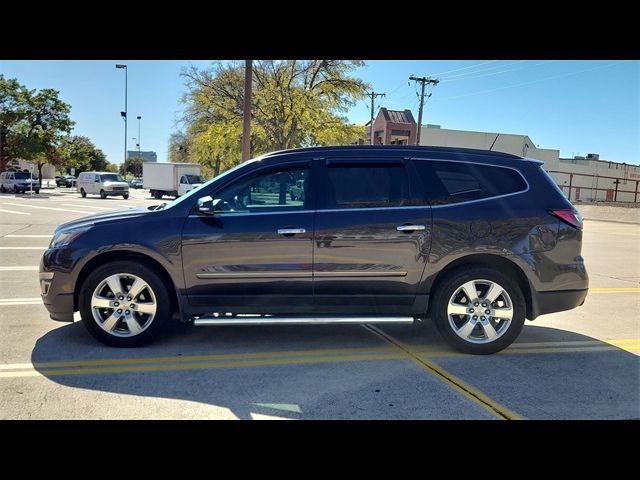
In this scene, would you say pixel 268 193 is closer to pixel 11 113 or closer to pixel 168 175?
pixel 168 175

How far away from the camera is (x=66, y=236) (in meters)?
4.35

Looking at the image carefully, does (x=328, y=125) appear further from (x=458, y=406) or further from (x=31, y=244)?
(x=458, y=406)

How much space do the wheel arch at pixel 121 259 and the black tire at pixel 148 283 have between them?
43 millimetres

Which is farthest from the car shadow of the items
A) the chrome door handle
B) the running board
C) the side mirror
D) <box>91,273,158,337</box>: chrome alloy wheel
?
the side mirror

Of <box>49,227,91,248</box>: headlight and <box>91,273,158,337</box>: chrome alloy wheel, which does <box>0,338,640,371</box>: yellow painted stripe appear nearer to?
<box>91,273,158,337</box>: chrome alloy wheel

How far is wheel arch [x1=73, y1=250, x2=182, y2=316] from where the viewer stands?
4312 millimetres

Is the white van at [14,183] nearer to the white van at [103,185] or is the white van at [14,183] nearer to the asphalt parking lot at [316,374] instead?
the white van at [103,185]

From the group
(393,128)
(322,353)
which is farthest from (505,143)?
(322,353)

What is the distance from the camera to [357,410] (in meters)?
3.30

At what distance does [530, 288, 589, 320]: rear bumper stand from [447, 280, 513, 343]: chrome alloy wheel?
10.7 inches

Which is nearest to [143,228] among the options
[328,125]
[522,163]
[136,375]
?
[136,375]

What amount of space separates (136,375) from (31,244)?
9.07m

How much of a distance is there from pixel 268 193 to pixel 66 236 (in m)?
1.97

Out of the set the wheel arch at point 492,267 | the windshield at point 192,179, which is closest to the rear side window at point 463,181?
the wheel arch at point 492,267
